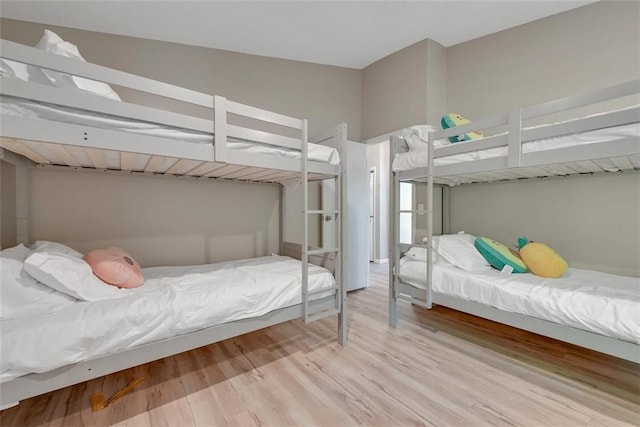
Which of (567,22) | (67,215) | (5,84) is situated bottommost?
(67,215)

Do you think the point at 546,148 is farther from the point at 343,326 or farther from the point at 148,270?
the point at 148,270

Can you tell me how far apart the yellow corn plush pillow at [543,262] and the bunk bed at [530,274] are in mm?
69

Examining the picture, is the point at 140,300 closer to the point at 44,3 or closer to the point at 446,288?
the point at 446,288

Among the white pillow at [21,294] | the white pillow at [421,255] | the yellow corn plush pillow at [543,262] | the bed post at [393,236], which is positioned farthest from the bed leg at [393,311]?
the white pillow at [21,294]

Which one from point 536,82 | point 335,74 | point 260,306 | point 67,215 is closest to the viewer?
point 260,306

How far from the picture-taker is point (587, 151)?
5.09 ft

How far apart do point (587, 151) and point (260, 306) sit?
213 cm

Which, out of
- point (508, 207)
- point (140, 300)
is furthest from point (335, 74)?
point (140, 300)

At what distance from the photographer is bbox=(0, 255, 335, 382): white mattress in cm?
113

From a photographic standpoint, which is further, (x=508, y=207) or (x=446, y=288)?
(x=508, y=207)

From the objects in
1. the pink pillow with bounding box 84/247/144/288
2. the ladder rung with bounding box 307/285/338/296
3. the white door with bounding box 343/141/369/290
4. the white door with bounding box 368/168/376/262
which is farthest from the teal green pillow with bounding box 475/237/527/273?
the white door with bounding box 368/168/376/262

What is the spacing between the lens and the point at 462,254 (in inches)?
92.7

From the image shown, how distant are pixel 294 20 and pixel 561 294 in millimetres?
3068

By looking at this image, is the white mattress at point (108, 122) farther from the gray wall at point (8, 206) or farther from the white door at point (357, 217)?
the white door at point (357, 217)
